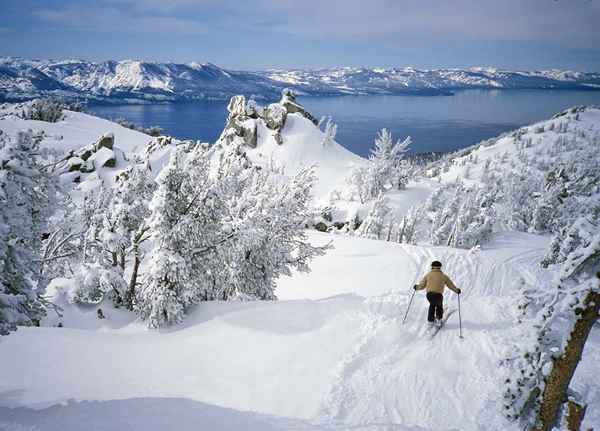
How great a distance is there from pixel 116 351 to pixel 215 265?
5.09 metres

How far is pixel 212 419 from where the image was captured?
640 cm

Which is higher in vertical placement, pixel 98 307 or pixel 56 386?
pixel 56 386

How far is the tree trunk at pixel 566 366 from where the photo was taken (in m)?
4.08

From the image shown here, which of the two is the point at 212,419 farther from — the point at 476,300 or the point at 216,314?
the point at 476,300

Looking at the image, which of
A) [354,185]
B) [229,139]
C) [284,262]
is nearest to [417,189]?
[354,185]

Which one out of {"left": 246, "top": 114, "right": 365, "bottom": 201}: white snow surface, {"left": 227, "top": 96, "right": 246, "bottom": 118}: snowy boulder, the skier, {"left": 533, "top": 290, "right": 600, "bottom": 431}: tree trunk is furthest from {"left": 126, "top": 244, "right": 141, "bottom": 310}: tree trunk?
{"left": 227, "top": 96, "right": 246, "bottom": 118}: snowy boulder

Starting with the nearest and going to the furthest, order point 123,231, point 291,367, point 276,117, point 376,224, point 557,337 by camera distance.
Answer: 1. point 557,337
2. point 291,367
3. point 123,231
4. point 376,224
5. point 276,117

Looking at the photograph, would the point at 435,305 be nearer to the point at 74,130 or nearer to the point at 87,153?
the point at 87,153

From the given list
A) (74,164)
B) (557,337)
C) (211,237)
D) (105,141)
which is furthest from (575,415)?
(105,141)

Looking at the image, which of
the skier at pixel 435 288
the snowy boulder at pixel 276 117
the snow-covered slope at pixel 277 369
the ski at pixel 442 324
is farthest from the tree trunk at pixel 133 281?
the snowy boulder at pixel 276 117

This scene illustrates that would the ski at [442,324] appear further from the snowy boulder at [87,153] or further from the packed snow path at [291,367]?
the snowy boulder at [87,153]

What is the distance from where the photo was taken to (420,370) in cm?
767

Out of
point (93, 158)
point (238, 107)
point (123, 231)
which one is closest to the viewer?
point (123, 231)

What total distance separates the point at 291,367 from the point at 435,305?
4.19 m
